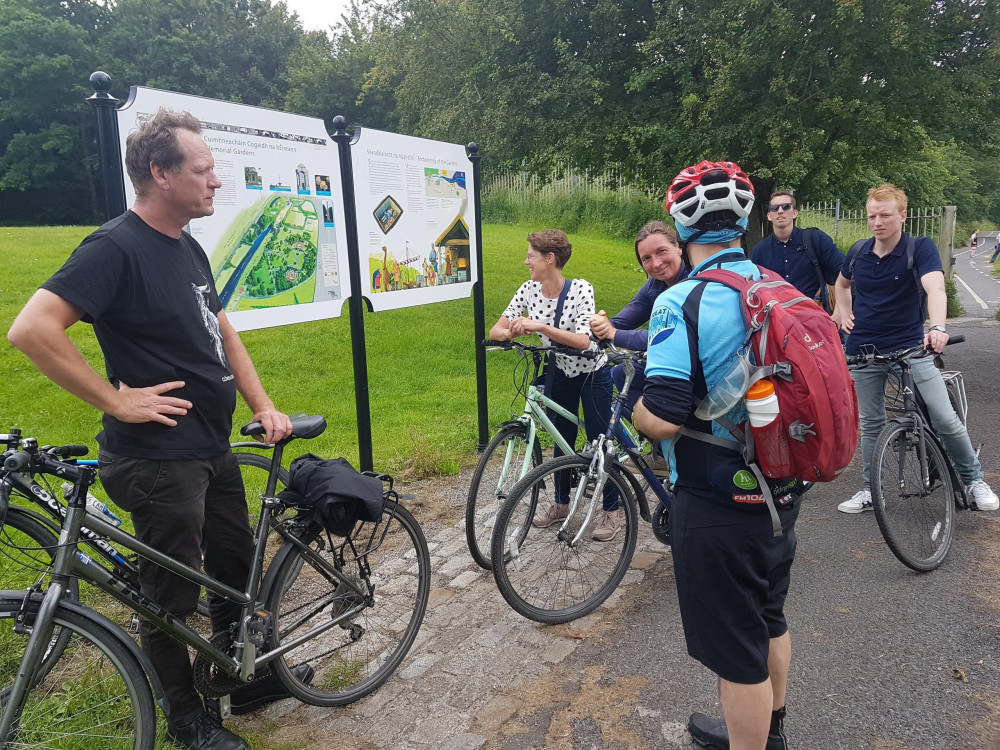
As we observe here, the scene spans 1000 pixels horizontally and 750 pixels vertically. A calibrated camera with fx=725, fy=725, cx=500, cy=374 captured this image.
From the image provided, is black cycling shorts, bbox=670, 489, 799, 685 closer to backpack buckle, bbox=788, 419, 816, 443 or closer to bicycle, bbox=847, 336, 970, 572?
backpack buckle, bbox=788, 419, 816, 443

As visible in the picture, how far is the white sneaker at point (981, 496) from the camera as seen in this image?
184 inches

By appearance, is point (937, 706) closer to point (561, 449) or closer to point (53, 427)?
point (561, 449)

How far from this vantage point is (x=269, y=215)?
388 cm

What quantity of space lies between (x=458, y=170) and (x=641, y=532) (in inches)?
117

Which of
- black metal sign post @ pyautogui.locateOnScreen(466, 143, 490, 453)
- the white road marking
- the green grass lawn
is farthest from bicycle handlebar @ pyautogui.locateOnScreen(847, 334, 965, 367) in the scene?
the white road marking

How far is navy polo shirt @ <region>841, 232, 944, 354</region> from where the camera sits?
Answer: 14.9 feet

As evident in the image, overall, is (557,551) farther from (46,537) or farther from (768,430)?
(46,537)

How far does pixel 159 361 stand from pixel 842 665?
10.1 ft

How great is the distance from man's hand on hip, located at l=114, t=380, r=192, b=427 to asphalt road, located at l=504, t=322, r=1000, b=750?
67.1 inches

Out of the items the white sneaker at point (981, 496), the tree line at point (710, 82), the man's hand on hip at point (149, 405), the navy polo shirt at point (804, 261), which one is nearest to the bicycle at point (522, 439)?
the man's hand on hip at point (149, 405)

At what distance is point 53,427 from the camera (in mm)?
6742

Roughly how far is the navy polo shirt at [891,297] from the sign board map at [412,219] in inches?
111

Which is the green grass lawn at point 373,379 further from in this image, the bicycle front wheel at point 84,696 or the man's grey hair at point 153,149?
the man's grey hair at point 153,149

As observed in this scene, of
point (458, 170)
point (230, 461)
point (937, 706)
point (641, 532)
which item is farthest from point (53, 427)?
point (937, 706)
